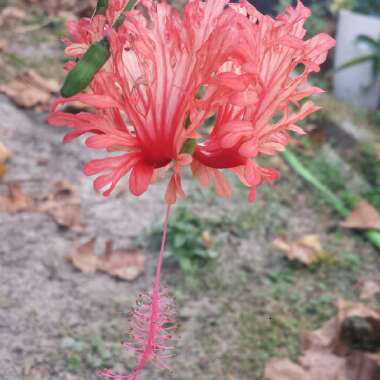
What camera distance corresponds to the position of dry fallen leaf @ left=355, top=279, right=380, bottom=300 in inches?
71.1

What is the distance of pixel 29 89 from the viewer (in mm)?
2436

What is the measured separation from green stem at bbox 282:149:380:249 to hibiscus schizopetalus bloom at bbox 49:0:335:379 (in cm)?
155

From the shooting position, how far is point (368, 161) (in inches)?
106

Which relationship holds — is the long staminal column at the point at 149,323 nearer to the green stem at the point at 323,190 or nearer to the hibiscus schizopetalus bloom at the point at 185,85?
the hibiscus schizopetalus bloom at the point at 185,85

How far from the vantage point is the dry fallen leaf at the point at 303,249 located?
6.08 feet

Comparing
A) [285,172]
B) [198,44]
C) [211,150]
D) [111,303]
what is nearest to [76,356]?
[111,303]

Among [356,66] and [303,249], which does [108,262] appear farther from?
[356,66]

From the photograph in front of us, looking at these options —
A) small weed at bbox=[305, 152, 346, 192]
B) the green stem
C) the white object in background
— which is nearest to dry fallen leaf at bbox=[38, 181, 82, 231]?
the green stem

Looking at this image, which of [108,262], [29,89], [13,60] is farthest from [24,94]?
[108,262]

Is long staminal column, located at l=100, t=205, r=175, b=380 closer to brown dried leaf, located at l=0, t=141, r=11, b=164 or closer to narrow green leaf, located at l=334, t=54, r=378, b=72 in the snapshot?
brown dried leaf, located at l=0, t=141, r=11, b=164

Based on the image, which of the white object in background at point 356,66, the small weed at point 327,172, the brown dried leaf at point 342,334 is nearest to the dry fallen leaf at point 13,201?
the brown dried leaf at point 342,334

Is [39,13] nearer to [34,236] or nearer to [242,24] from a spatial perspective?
[34,236]

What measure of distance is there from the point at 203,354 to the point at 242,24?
3.48ft

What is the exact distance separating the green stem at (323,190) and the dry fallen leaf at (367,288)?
0.87 feet
